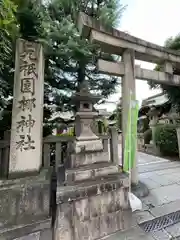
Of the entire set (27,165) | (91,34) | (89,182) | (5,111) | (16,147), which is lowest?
(89,182)

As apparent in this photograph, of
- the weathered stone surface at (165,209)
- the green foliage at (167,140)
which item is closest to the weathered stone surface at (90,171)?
the weathered stone surface at (165,209)

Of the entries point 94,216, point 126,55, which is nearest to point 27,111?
point 94,216

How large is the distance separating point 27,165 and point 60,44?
10.9 feet

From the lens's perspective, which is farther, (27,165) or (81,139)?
(81,139)

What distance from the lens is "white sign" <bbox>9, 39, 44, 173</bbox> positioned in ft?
7.87

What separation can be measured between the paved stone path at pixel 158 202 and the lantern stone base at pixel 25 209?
1068 mm

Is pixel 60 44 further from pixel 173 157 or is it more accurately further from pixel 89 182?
pixel 173 157

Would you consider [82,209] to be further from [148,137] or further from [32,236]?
[148,137]

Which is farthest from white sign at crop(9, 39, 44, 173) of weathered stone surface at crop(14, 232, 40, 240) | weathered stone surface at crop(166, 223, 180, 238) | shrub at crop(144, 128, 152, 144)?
shrub at crop(144, 128, 152, 144)

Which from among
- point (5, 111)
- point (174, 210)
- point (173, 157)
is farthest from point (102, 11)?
point (173, 157)

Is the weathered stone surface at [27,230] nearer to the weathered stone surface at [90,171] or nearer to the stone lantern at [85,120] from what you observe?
the weathered stone surface at [90,171]

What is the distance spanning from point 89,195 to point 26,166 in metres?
1.10

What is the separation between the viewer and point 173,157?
806cm

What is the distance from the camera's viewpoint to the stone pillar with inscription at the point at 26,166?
2.19 metres
